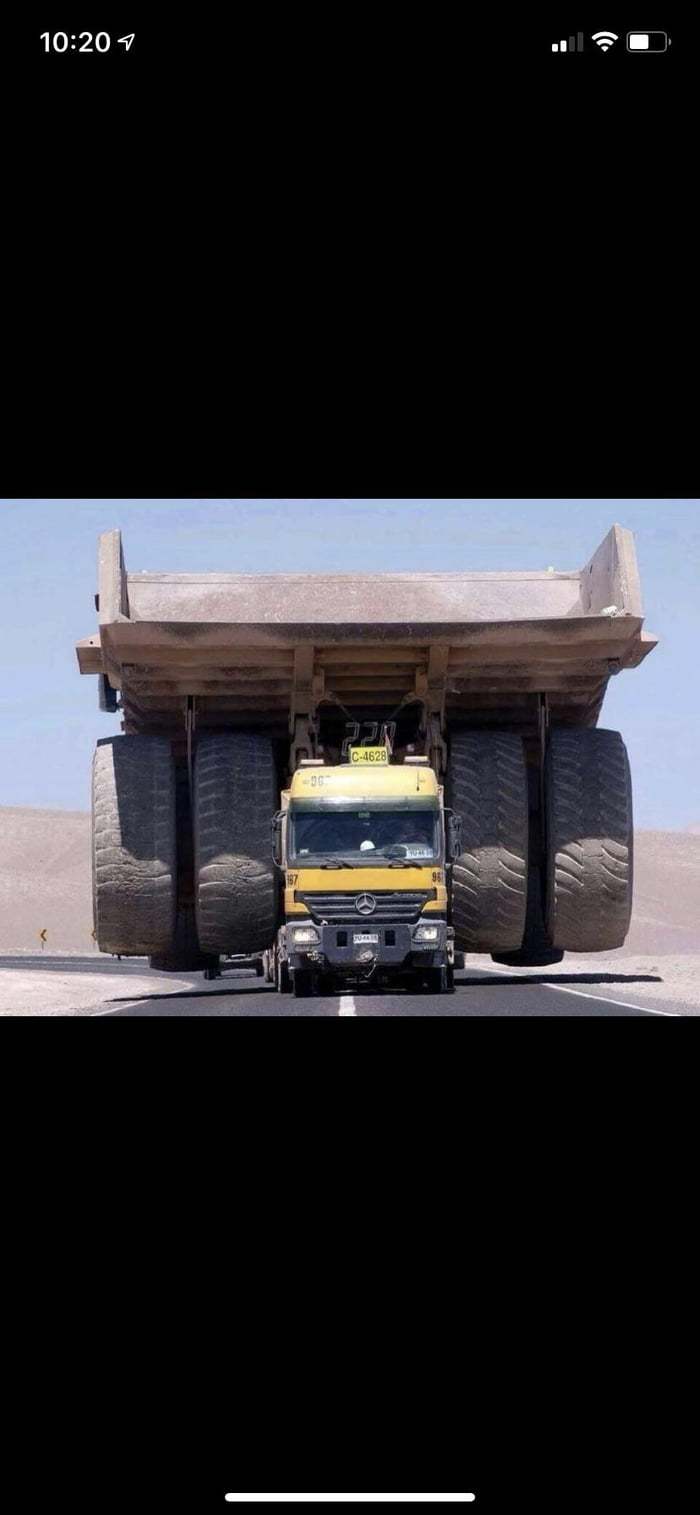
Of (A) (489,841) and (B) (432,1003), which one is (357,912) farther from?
(A) (489,841)

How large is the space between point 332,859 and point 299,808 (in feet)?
1.95

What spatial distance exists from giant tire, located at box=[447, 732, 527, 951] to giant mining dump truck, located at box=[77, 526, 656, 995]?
2 centimetres

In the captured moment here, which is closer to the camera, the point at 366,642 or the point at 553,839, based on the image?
the point at 366,642

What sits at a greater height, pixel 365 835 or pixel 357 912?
pixel 365 835

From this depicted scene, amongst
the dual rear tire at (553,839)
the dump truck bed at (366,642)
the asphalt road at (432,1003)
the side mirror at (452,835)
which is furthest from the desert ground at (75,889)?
the side mirror at (452,835)

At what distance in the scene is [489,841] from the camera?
1834 cm

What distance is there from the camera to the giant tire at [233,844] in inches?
712

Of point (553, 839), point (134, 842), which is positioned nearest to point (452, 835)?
point (553, 839)

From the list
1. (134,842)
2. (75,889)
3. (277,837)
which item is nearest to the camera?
(277,837)

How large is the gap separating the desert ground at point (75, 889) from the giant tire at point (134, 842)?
32.3 meters

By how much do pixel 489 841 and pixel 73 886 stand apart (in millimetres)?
89198

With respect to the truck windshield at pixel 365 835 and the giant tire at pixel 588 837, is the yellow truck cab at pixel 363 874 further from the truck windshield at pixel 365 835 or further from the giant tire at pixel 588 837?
the giant tire at pixel 588 837

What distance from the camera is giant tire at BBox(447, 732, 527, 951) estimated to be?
18.3 metres
